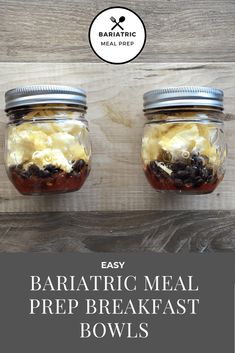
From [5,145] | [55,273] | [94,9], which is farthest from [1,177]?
[94,9]

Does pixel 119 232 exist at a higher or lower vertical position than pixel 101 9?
lower

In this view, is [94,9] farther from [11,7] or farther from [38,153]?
[38,153]

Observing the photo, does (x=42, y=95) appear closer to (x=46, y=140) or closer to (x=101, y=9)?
(x=46, y=140)

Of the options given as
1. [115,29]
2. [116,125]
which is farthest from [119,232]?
[115,29]

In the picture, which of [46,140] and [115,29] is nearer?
[46,140]

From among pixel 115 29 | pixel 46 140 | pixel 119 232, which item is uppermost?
pixel 115 29
